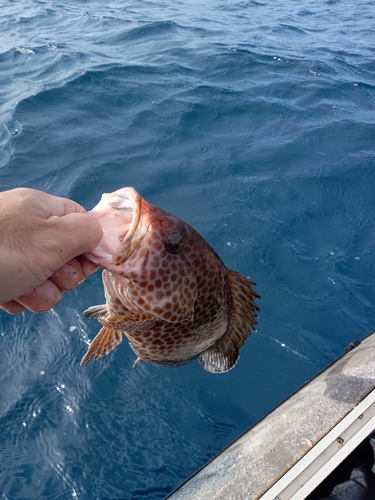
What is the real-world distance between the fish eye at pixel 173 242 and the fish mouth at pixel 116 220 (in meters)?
0.24

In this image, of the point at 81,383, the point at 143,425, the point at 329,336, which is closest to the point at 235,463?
the point at 143,425

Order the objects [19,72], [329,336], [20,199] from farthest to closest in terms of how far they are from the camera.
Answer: [19,72] < [329,336] < [20,199]

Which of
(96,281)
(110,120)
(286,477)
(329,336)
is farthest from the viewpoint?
(110,120)

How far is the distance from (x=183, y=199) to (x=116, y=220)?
179 inches

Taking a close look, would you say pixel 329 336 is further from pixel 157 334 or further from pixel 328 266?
pixel 157 334

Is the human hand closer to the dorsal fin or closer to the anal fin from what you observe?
the anal fin

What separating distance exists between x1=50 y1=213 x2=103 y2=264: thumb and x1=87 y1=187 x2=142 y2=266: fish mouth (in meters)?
0.13

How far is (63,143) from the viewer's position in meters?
8.32

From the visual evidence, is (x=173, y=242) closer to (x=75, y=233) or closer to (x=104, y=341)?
(x=75, y=233)

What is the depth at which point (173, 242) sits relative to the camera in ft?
8.84

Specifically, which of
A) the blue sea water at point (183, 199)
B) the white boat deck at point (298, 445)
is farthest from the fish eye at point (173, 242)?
the blue sea water at point (183, 199)

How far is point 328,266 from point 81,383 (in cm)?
384

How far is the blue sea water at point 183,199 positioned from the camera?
4.51 m

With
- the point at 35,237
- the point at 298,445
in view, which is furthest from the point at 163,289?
the point at 298,445
